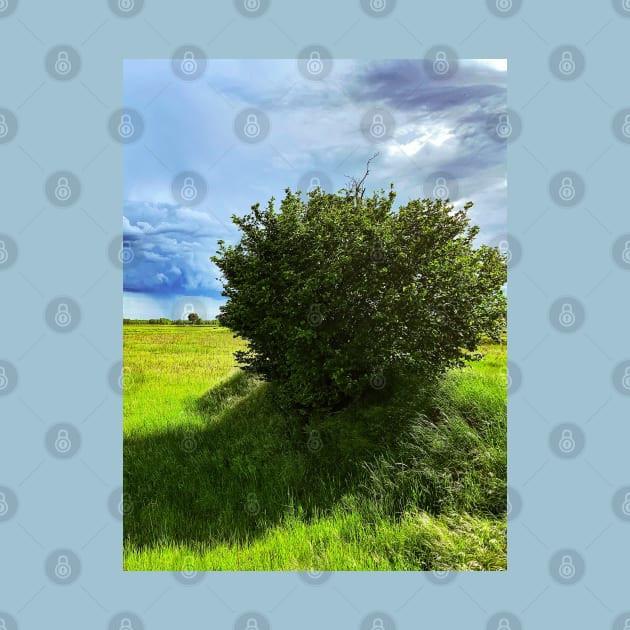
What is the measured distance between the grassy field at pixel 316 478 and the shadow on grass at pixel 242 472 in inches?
0.6

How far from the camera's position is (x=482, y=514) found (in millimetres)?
4227

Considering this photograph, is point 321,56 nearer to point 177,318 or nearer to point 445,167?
point 445,167

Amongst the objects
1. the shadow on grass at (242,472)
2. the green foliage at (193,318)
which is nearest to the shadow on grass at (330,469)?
the shadow on grass at (242,472)

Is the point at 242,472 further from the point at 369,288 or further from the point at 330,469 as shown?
the point at 369,288

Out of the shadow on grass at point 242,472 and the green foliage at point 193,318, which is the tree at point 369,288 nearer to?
the shadow on grass at point 242,472

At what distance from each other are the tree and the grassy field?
0.56m

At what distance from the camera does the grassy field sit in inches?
160

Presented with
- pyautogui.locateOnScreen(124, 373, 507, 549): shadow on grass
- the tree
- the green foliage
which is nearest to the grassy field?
pyautogui.locateOnScreen(124, 373, 507, 549): shadow on grass

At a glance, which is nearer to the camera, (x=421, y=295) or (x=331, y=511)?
(x=331, y=511)

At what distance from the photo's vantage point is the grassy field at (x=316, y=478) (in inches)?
160

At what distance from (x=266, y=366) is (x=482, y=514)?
11.5 ft

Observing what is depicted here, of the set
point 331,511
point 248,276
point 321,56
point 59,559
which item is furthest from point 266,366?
point 321,56

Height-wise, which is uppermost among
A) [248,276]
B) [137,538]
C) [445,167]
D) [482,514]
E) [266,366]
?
[445,167]

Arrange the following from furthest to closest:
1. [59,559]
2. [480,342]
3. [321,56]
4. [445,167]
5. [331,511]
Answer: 1. [480,342]
2. [445,167]
3. [331,511]
4. [321,56]
5. [59,559]
